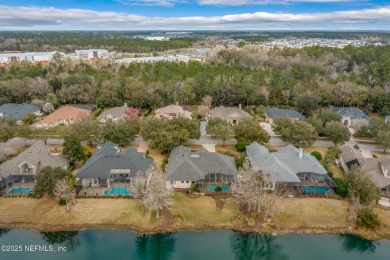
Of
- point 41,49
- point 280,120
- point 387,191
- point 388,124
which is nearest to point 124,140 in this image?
point 280,120

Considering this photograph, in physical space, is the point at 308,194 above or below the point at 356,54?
below

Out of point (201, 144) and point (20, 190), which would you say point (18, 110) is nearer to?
point (20, 190)

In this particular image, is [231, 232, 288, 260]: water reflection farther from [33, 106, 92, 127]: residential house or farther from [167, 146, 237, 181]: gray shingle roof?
[33, 106, 92, 127]: residential house

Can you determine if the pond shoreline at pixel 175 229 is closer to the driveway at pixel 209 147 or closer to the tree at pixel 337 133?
the driveway at pixel 209 147

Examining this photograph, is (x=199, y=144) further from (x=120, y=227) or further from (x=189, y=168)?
(x=120, y=227)

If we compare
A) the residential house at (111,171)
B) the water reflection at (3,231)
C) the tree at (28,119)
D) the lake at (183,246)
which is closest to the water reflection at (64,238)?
the lake at (183,246)
